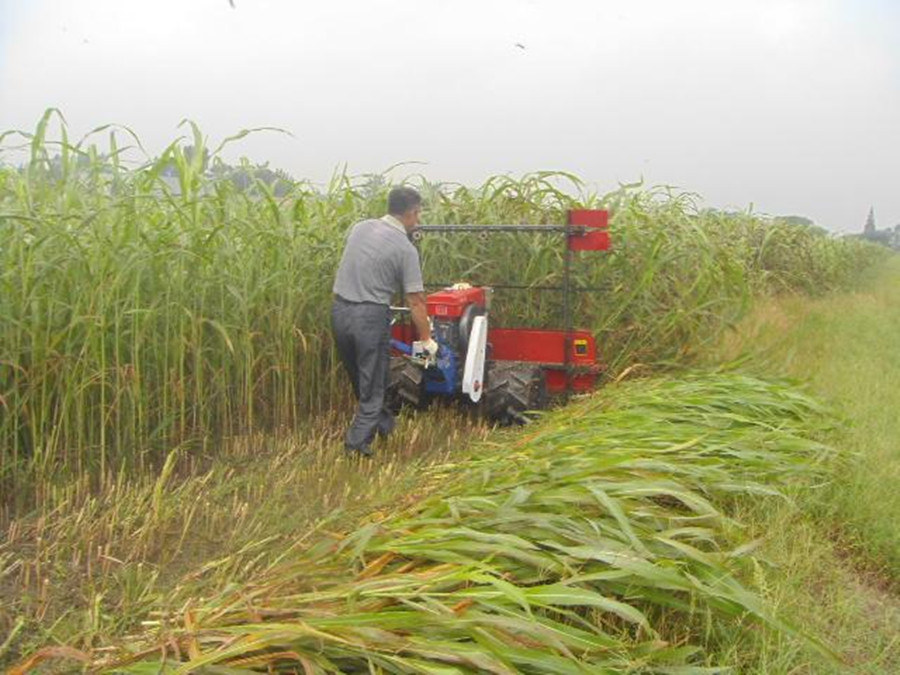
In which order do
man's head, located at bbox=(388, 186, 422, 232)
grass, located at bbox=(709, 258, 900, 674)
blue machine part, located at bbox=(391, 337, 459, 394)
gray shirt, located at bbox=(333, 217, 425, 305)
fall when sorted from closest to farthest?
grass, located at bbox=(709, 258, 900, 674), gray shirt, located at bbox=(333, 217, 425, 305), man's head, located at bbox=(388, 186, 422, 232), blue machine part, located at bbox=(391, 337, 459, 394)

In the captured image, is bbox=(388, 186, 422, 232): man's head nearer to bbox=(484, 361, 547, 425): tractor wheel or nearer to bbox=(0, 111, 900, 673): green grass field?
bbox=(0, 111, 900, 673): green grass field

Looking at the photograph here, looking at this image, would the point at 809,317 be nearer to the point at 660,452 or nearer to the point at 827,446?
the point at 827,446

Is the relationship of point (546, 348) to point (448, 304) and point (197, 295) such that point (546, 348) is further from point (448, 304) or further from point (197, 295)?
point (197, 295)

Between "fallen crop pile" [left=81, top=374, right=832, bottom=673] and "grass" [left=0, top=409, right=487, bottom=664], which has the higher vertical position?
"fallen crop pile" [left=81, top=374, right=832, bottom=673]

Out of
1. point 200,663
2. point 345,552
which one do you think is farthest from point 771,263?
point 200,663

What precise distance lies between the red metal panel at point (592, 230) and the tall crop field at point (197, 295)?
1.75ft

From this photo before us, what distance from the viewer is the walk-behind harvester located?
452cm

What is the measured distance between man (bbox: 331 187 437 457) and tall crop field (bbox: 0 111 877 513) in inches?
11.4

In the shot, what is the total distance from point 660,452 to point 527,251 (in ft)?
8.99

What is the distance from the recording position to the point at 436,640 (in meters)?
1.80

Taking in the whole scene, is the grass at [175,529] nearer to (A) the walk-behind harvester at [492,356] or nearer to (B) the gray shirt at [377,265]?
(A) the walk-behind harvester at [492,356]

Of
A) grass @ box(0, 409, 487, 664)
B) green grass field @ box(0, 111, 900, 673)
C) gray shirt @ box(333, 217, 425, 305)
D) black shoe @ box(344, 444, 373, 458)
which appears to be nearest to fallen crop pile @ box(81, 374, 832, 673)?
green grass field @ box(0, 111, 900, 673)

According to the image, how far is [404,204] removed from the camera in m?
4.27

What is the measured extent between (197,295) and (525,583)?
2.29 metres
